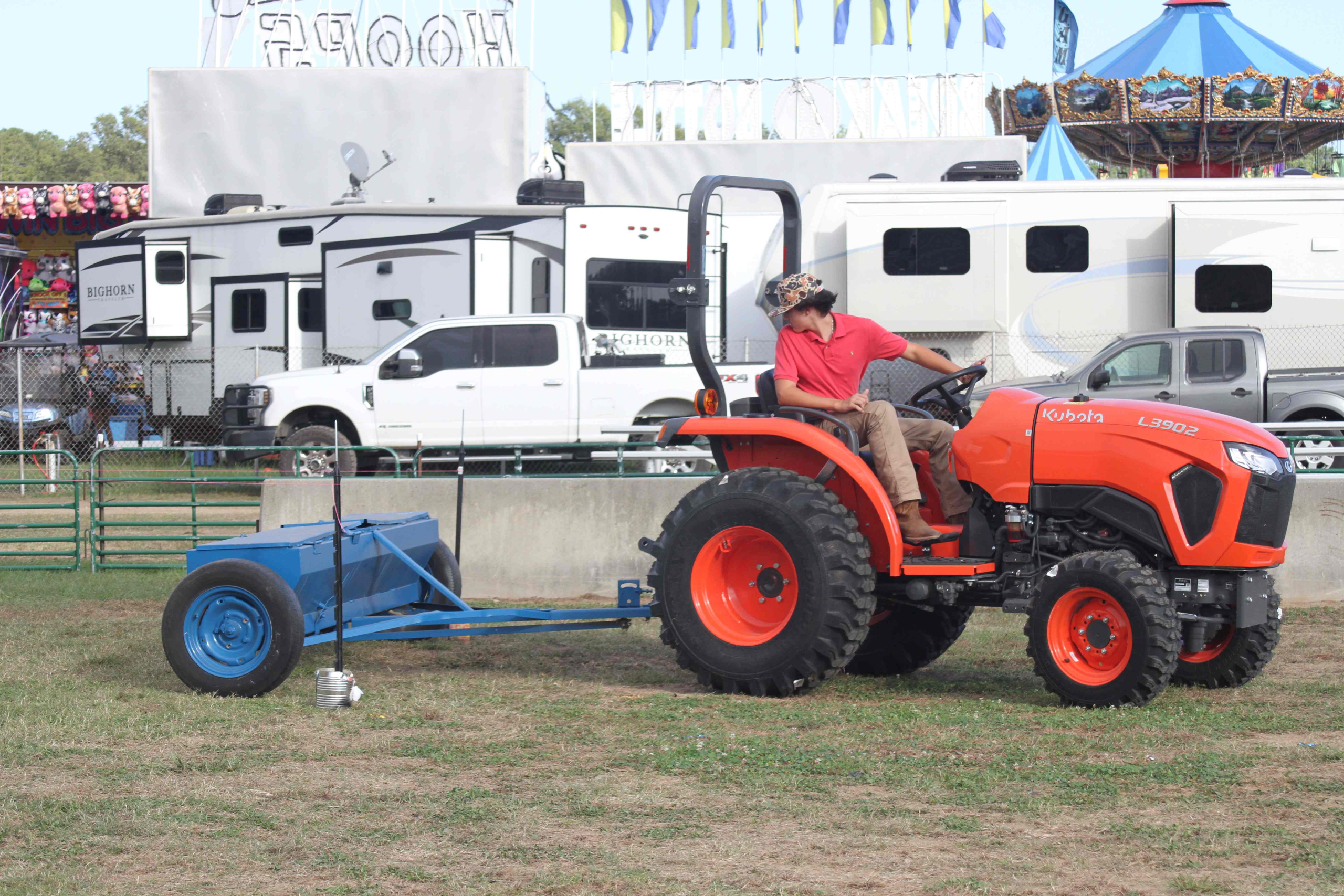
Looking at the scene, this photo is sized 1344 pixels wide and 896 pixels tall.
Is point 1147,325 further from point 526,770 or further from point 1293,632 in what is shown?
point 526,770

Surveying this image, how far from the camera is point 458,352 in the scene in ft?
52.0

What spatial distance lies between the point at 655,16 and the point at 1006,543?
1126 inches

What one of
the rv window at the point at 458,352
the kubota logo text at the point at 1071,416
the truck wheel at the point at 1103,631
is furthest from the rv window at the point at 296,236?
the truck wheel at the point at 1103,631

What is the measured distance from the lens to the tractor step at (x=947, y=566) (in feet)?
21.6

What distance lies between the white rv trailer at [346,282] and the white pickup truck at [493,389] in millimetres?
848

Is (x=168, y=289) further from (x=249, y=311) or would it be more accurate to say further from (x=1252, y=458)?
(x=1252, y=458)

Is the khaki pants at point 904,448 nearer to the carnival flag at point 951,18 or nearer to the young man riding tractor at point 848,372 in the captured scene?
the young man riding tractor at point 848,372

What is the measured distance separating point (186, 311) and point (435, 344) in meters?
5.94

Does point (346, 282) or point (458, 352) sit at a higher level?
point (346, 282)

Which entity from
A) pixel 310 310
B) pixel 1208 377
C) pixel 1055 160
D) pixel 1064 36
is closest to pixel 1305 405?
pixel 1208 377

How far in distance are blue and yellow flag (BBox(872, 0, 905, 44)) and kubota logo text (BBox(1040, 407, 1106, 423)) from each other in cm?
2756

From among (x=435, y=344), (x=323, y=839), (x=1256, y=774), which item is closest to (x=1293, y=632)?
(x=1256, y=774)

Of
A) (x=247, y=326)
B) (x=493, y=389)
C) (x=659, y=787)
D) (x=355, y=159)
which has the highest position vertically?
(x=355, y=159)

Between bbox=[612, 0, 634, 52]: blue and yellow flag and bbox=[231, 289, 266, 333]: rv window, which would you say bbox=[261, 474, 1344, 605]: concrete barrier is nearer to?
bbox=[231, 289, 266, 333]: rv window
